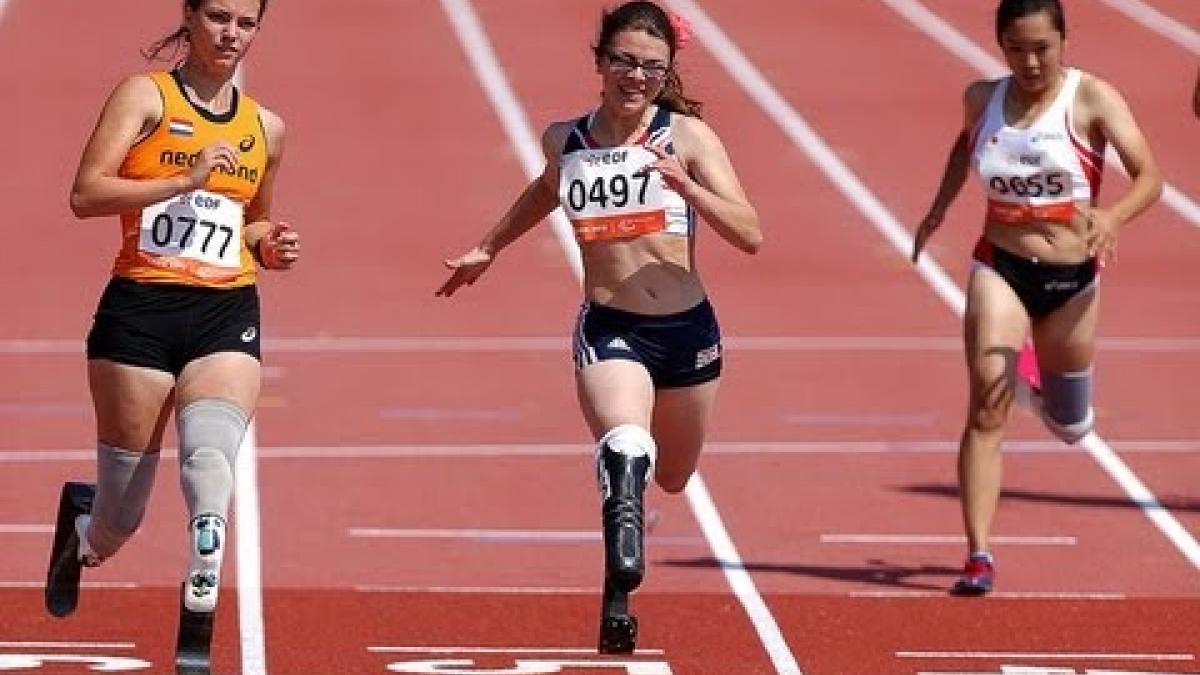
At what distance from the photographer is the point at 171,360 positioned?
33.2ft

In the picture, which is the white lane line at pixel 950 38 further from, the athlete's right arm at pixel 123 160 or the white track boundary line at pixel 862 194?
the athlete's right arm at pixel 123 160

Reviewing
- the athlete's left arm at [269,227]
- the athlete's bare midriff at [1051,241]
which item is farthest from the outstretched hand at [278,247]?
the athlete's bare midriff at [1051,241]

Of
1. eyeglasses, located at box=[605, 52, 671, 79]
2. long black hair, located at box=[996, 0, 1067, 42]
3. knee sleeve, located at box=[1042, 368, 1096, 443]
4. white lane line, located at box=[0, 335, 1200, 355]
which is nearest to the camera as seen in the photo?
eyeglasses, located at box=[605, 52, 671, 79]

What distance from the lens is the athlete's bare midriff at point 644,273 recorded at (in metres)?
10.8

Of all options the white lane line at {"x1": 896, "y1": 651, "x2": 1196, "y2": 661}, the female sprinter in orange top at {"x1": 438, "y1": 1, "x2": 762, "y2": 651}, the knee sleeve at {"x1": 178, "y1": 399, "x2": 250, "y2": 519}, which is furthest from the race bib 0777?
the white lane line at {"x1": 896, "y1": 651, "x2": 1196, "y2": 661}

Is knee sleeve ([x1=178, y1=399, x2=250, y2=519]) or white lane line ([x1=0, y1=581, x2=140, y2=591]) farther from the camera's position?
white lane line ([x1=0, y1=581, x2=140, y2=591])

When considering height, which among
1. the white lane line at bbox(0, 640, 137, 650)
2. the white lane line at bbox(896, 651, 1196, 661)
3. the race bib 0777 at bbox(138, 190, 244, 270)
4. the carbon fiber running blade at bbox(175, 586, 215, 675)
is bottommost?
the carbon fiber running blade at bbox(175, 586, 215, 675)

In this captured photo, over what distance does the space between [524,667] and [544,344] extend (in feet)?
23.3

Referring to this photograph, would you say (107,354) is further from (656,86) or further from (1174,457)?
(1174,457)

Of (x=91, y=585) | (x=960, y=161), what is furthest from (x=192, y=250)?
(x=960, y=161)

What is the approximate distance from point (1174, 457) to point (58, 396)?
197 inches

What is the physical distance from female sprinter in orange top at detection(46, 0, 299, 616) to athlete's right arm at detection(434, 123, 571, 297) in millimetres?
926

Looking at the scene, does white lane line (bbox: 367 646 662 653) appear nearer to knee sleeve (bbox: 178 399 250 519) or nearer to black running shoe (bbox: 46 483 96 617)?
black running shoe (bbox: 46 483 96 617)

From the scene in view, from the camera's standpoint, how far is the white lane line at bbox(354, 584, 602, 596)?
41.8 ft
